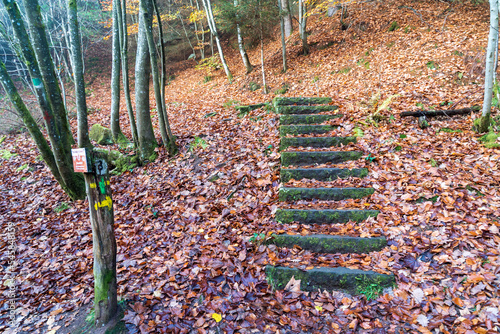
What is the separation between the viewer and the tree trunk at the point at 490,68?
4273 mm

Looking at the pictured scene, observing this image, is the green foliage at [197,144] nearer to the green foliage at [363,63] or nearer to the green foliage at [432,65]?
the green foliage at [363,63]

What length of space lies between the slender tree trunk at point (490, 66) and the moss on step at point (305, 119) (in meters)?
2.60

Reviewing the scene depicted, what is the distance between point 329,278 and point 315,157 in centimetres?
240

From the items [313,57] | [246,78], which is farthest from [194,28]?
[313,57]

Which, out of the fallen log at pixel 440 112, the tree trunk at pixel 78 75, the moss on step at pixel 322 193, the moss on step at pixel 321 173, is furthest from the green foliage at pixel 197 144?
the fallen log at pixel 440 112

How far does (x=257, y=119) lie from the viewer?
6.84m

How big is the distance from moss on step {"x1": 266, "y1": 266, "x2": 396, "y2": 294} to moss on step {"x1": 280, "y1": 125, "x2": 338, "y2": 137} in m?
3.26

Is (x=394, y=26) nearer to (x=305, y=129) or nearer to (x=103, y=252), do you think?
(x=305, y=129)

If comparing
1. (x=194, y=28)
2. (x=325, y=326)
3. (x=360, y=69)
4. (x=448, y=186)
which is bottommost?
(x=325, y=326)

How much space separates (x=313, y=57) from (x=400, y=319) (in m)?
11.2

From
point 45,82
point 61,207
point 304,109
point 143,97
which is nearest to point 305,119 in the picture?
point 304,109

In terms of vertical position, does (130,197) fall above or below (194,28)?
below

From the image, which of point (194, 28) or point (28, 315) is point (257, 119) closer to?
point (28, 315)

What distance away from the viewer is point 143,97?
6.28 metres
